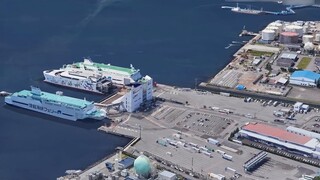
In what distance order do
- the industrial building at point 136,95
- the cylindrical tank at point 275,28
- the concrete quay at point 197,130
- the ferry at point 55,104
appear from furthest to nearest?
the cylindrical tank at point 275,28 < the industrial building at point 136,95 < the ferry at point 55,104 < the concrete quay at point 197,130

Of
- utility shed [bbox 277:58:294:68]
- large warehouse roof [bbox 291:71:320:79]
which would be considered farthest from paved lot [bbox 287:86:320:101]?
utility shed [bbox 277:58:294:68]

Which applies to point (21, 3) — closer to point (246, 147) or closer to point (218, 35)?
point (218, 35)

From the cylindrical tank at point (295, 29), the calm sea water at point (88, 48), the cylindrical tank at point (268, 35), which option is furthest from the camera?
the cylindrical tank at point (295, 29)

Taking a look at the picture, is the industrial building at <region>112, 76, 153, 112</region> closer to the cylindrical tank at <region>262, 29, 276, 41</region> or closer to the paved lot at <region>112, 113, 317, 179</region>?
the paved lot at <region>112, 113, 317, 179</region>

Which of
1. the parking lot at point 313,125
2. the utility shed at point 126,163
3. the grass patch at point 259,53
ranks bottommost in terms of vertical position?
the utility shed at point 126,163

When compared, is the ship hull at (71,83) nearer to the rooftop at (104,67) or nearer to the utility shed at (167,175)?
the rooftop at (104,67)

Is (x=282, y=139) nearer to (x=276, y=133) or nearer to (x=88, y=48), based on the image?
(x=276, y=133)

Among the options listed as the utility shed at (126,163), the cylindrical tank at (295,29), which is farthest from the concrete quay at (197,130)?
the cylindrical tank at (295,29)
